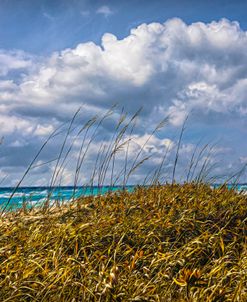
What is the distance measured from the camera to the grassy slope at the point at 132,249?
410 cm

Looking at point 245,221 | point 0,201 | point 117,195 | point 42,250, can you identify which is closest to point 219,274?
point 42,250

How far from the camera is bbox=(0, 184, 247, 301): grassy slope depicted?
4.10 metres

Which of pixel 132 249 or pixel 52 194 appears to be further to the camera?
pixel 52 194

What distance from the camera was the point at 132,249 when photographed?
203 inches

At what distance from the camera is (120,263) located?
4.92 m

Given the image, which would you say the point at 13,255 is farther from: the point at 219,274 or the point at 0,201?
the point at 0,201

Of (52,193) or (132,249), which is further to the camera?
(52,193)

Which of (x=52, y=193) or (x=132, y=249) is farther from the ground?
(x=52, y=193)

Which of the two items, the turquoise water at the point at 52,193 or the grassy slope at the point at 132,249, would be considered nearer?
the grassy slope at the point at 132,249

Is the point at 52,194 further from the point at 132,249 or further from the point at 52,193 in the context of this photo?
the point at 132,249

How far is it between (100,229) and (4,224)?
1.24m

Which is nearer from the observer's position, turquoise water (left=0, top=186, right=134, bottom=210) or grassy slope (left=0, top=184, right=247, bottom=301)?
grassy slope (left=0, top=184, right=247, bottom=301)

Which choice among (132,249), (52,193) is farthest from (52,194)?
(132,249)

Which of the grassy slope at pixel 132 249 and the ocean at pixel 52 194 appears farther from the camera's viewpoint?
the ocean at pixel 52 194
